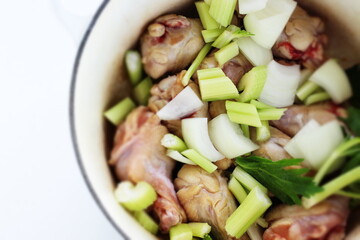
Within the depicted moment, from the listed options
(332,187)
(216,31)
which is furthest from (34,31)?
(332,187)

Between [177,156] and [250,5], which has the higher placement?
[250,5]

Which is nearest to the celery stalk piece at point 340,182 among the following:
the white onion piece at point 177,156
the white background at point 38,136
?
the white onion piece at point 177,156

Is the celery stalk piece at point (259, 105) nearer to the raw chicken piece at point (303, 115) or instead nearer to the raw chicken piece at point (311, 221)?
the raw chicken piece at point (303, 115)

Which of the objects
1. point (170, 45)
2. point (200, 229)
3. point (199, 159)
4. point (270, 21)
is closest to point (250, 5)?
point (270, 21)

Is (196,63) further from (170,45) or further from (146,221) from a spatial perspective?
(146,221)

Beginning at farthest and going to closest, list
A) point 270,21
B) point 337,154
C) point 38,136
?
point 38,136, point 270,21, point 337,154

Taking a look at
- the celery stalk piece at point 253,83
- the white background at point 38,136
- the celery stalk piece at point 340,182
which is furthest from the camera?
the white background at point 38,136

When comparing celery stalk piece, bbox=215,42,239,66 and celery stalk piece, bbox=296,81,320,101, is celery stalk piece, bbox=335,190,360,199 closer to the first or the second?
celery stalk piece, bbox=296,81,320,101
